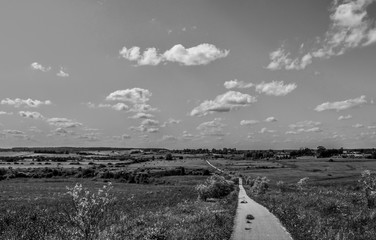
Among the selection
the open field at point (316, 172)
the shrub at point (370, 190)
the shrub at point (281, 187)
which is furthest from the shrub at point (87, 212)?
the open field at point (316, 172)

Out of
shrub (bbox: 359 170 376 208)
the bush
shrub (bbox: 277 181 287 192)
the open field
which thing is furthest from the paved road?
the open field

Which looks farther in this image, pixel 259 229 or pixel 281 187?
pixel 281 187

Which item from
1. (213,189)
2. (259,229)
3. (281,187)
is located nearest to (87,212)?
(259,229)

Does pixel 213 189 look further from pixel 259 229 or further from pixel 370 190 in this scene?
pixel 259 229

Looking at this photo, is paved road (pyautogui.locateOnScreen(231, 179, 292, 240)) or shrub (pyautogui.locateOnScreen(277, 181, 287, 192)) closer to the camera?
paved road (pyautogui.locateOnScreen(231, 179, 292, 240))

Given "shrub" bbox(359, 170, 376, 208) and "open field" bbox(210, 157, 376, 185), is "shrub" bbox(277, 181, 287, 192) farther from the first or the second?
"shrub" bbox(359, 170, 376, 208)

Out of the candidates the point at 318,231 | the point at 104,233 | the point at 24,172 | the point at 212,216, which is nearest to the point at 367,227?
the point at 318,231

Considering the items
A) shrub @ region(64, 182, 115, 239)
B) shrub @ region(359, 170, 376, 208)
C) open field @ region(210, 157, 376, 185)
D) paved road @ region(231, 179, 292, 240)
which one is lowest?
open field @ region(210, 157, 376, 185)

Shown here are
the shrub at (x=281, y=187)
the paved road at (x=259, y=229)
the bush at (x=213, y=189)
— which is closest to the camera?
the paved road at (x=259, y=229)

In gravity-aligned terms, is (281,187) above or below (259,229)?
below

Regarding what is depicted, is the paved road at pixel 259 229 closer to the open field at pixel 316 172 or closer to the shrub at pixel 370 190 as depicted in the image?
the shrub at pixel 370 190

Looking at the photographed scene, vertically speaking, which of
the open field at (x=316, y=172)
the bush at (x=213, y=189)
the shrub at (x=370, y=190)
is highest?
the shrub at (x=370, y=190)

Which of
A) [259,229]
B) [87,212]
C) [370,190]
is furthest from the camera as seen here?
[370,190]

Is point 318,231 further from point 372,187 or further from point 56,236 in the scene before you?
point 372,187
